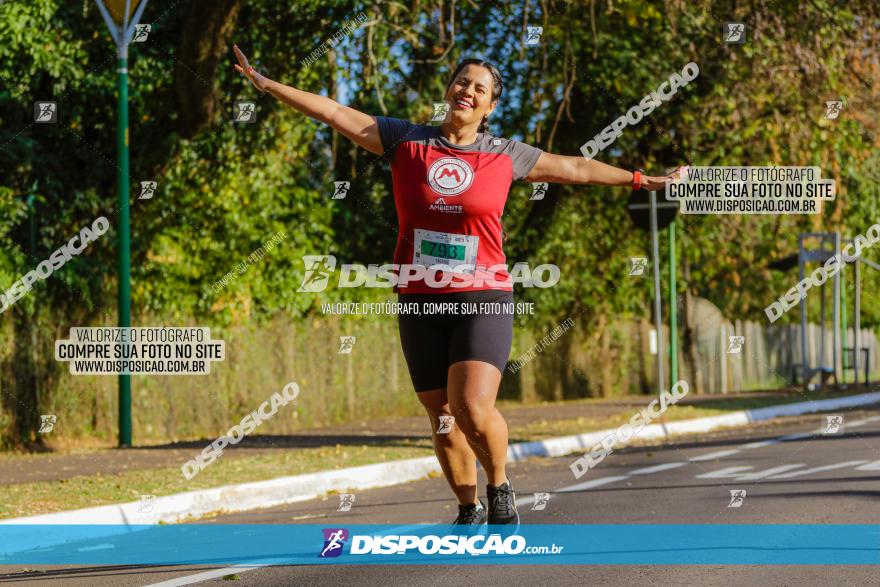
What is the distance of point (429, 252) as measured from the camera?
5.69 meters

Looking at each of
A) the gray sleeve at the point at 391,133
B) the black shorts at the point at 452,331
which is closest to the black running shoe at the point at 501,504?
the black shorts at the point at 452,331

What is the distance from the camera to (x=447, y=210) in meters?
5.65

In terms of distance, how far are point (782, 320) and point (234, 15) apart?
34420 millimetres

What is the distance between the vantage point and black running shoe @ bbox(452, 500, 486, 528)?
20.3 feet

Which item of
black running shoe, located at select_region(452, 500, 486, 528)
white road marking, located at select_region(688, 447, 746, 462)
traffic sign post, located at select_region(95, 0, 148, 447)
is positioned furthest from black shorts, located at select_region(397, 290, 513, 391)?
traffic sign post, located at select_region(95, 0, 148, 447)

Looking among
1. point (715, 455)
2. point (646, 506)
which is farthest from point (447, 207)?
point (715, 455)

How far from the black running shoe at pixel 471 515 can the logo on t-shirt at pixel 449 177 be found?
1476 mm

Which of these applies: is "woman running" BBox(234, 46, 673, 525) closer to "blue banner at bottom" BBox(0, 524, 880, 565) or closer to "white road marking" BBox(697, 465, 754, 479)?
"blue banner at bottom" BBox(0, 524, 880, 565)

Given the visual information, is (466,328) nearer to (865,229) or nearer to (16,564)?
(16,564)

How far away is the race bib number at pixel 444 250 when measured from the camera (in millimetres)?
5676

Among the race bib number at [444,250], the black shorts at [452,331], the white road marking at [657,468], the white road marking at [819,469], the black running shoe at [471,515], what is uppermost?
the race bib number at [444,250]

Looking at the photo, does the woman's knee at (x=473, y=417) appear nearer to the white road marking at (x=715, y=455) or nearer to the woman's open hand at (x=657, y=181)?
the woman's open hand at (x=657, y=181)

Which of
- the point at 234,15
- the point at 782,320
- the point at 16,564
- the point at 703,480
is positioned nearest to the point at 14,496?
the point at 16,564

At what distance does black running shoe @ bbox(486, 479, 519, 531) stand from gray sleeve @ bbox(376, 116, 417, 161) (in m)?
1.51
